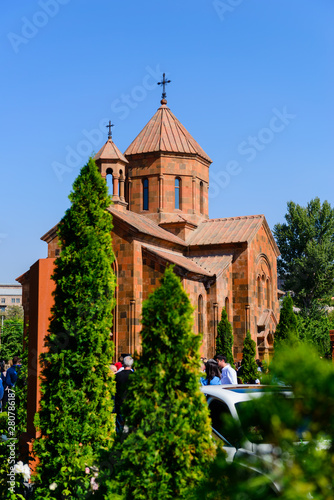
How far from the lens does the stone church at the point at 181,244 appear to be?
697 inches

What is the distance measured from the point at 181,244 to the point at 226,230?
2295 mm

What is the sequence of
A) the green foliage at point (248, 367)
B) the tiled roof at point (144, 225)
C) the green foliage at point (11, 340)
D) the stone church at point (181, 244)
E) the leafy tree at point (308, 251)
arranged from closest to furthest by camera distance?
1. the green foliage at point (248, 367)
2. the stone church at point (181, 244)
3. the tiled roof at point (144, 225)
4. the leafy tree at point (308, 251)
5. the green foliage at point (11, 340)

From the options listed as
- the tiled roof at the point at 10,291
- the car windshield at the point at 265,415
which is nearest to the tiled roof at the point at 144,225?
the car windshield at the point at 265,415

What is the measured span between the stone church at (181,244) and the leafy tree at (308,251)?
12741mm

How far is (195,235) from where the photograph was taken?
22547mm

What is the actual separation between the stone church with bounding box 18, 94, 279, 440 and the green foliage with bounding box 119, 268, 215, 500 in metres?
12.9

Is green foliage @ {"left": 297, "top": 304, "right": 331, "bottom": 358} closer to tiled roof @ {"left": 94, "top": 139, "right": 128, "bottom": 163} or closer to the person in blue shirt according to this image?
tiled roof @ {"left": 94, "top": 139, "right": 128, "bottom": 163}

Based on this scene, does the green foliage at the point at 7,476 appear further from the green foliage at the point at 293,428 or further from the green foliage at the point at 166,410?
the green foliage at the point at 293,428

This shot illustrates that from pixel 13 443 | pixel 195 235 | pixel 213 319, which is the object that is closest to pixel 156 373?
pixel 13 443

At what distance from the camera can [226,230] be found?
22391mm

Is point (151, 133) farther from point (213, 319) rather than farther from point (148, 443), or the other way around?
point (148, 443)

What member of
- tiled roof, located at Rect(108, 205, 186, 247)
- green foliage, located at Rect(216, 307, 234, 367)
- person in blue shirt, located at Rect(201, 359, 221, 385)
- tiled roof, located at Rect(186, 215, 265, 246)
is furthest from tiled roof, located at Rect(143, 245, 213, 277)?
person in blue shirt, located at Rect(201, 359, 221, 385)

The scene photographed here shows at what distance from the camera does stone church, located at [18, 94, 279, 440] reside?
17703 millimetres

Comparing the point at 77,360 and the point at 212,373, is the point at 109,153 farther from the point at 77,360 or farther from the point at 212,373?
the point at 77,360
